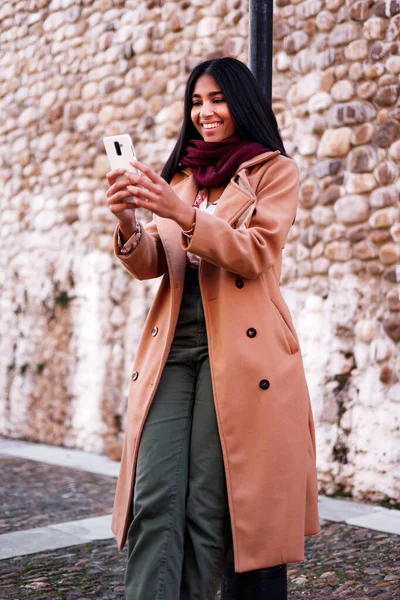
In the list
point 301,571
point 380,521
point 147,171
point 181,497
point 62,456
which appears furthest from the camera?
point 62,456

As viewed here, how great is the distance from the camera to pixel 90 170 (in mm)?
6277

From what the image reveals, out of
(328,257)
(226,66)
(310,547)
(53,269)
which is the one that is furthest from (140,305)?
(226,66)

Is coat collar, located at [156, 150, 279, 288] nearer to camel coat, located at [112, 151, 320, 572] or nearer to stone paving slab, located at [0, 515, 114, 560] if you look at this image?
camel coat, located at [112, 151, 320, 572]

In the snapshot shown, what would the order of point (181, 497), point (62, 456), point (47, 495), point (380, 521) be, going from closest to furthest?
point (181, 497)
point (380, 521)
point (47, 495)
point (62, 456)

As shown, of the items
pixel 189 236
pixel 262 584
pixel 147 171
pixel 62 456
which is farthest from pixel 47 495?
pixel 147 171

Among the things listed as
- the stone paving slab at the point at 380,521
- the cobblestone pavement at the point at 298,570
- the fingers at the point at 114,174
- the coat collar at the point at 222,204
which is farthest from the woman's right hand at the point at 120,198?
the stone paving slab at the point at 380,521

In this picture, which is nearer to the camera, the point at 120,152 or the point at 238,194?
the point at 120,152

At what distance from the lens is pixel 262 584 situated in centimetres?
215

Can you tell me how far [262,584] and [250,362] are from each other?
573mm

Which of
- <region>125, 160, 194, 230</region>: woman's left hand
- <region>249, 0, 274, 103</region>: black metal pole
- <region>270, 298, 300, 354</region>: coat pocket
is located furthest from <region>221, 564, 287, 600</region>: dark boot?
<region>249, 0, 274, 103</region>: black metal pole

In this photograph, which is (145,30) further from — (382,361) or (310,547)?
(310,547)

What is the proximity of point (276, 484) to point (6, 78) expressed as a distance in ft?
19.1

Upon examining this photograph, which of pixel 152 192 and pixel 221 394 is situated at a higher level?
pixel 152 192

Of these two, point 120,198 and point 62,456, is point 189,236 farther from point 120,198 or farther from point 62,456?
point 62,456
